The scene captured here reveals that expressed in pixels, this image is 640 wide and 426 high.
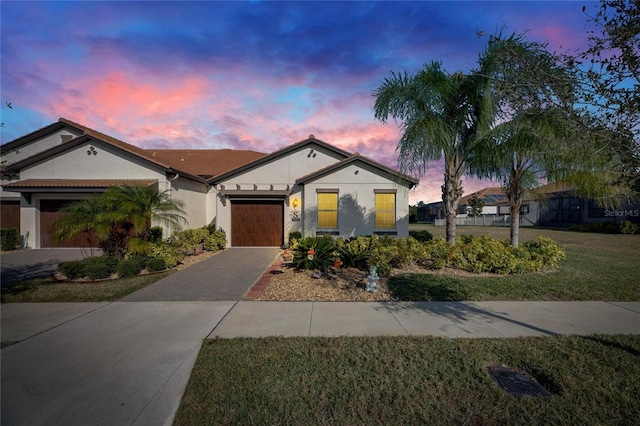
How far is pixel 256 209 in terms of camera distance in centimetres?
A: 1560

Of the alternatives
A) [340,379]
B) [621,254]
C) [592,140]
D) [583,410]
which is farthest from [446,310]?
[621,254]

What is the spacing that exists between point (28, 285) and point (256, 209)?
30.8ft

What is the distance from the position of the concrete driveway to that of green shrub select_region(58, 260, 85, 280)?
1193 mm

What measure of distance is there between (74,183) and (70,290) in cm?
909

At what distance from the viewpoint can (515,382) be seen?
335 centimetres

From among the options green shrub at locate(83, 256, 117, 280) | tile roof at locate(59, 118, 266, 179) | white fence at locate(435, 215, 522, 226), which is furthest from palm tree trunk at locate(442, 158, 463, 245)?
white fence at locate(435, 215, 522, 226)

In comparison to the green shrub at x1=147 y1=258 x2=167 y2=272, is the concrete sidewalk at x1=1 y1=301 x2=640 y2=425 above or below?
below

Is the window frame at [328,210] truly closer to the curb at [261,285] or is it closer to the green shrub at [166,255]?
the curb at [261,285]

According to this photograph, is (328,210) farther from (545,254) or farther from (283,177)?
(545,254)

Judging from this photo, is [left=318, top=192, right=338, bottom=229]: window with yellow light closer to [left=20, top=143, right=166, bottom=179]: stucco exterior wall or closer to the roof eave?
the roof eave

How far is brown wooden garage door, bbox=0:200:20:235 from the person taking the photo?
1488 cm

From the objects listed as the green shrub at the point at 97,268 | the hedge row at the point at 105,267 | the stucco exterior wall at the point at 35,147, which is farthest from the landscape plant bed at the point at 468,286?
the stucco exterior wall at the point at 35,147

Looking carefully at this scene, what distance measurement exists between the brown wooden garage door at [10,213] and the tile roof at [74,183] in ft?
7.68

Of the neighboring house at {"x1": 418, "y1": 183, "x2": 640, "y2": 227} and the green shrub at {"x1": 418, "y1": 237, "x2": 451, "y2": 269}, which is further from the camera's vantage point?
the neighboring house at {"x1": 418, "y1": 183, "x2": 640, "y2": 227}
